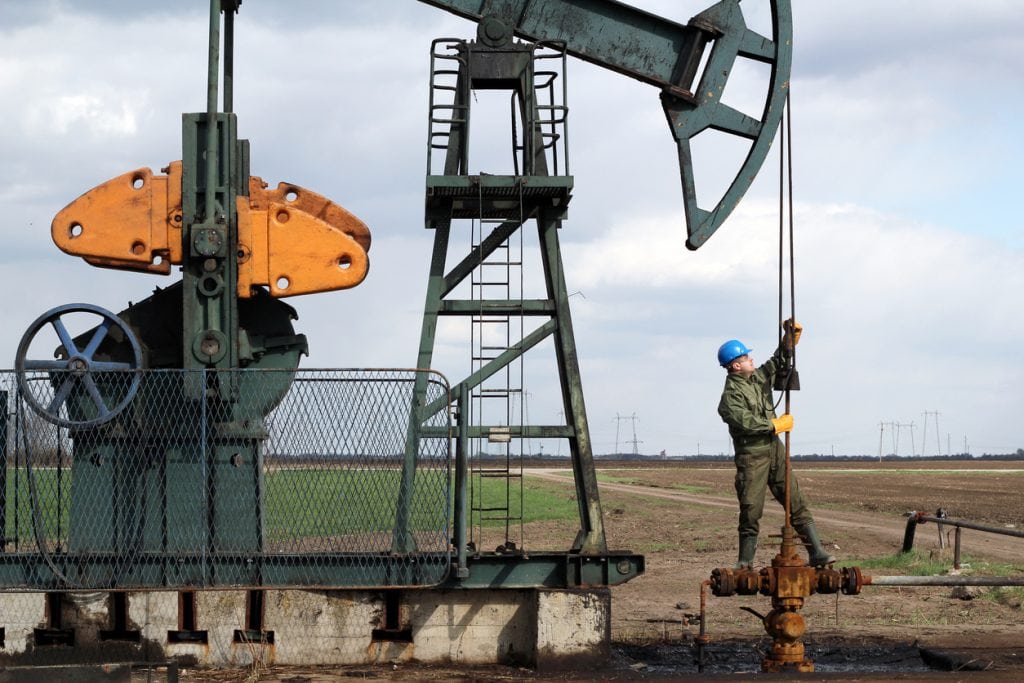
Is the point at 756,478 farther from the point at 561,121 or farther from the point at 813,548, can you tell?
the point at 561,121

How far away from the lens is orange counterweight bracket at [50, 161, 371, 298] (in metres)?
10.6

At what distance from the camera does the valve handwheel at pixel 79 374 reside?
400 inches

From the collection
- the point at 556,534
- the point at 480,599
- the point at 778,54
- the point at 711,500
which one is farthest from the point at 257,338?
the point at 711,500

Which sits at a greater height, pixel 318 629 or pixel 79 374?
pixel 79 374

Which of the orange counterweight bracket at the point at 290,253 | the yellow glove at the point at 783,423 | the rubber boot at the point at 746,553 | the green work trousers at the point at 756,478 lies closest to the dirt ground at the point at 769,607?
the rubber boot at the point at 746,553

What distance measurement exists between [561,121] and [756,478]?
3332 millimetres

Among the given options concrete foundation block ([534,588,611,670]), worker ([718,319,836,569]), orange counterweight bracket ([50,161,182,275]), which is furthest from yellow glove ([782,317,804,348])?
orange counterweight bracket ([50,161,182,275])

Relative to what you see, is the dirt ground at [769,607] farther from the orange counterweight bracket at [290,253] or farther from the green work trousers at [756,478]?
the orange counterweight bracket at [290,253]

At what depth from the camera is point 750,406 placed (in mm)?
10047

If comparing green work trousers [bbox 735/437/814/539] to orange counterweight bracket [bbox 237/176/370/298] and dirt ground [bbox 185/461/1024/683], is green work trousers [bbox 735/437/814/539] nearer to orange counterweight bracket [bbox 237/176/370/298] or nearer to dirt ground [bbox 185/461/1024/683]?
dirt ground [bbox 185/461/1024/683]

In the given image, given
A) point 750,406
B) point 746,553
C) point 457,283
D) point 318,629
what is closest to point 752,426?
point 750,406

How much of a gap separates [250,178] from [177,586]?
3217 mm

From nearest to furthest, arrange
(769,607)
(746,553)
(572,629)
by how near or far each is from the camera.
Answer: (746,553) < (572,629) < (769,607)

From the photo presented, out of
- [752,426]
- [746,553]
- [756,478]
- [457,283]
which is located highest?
[457,283]
